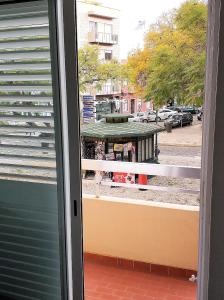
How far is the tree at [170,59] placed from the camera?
8.40ft

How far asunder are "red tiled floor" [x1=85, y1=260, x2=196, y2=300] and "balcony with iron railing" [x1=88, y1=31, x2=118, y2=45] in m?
2.31

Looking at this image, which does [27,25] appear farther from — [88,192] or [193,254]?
[193,254]

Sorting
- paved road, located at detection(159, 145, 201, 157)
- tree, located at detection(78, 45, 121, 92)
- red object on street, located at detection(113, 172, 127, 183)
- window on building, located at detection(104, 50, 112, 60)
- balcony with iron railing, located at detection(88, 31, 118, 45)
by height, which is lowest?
red object on street, located at detection(113, 172, 127, 183)

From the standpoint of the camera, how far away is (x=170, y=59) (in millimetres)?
2877

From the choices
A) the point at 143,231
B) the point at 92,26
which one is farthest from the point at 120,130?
the point at 143,231

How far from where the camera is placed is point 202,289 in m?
1.48

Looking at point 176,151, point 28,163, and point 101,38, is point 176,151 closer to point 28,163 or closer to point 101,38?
point 101,38

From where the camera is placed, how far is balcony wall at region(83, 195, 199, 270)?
105 inches

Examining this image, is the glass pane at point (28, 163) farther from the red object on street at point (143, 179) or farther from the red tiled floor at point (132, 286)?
the red object on street at point (143, 179)

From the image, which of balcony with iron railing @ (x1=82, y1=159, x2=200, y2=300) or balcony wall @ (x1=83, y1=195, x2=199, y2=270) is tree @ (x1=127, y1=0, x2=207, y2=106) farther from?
Result: balcony wall @ (x1=83, y1=195, x2=199, y2=270)

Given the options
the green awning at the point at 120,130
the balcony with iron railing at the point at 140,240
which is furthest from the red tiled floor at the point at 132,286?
the green awning at the point at 120,130

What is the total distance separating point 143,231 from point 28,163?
1436 millimetres

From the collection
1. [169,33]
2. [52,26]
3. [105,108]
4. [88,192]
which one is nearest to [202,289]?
[52,26]

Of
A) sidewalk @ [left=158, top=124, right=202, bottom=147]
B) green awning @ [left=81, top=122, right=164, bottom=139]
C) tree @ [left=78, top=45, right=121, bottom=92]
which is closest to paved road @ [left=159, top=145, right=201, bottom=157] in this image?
sidewalk @ [left=158, top=124, right=202, bottom=147]
